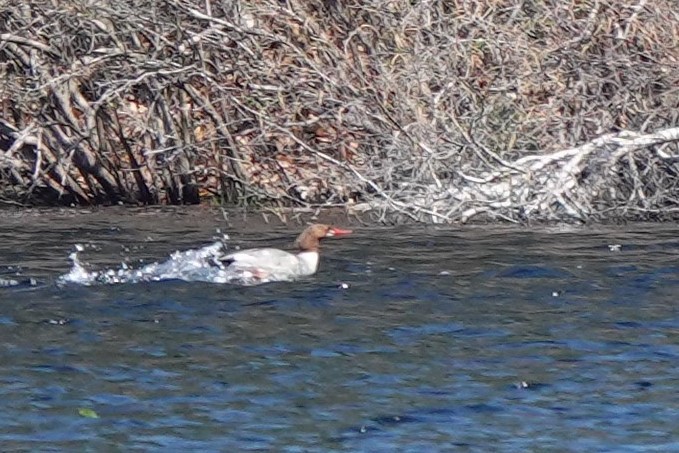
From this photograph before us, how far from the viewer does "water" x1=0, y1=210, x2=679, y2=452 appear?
763 centimetres

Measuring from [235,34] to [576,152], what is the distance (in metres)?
3.57

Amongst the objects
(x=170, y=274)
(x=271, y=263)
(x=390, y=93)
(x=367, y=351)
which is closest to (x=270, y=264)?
(x=271, y=263)

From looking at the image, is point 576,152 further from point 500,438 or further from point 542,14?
point 500,438

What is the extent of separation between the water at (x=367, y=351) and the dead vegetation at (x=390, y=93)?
67 cm

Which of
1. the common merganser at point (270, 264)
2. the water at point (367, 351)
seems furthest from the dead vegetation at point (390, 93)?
the common merganser at point (270, 264)

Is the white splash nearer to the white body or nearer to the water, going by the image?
the white body

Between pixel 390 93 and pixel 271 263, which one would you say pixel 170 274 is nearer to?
pixel 271 263

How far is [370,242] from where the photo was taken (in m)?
13.7

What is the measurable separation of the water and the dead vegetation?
0.67 m

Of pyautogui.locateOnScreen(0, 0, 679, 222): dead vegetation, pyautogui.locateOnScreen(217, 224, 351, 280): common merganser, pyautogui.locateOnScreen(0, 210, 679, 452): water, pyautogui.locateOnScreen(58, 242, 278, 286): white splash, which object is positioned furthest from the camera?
pyautogui.locateOnScreen(0, 0, 679, 222): dead vegetation

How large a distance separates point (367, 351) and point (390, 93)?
20.0 ft

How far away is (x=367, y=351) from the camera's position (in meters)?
9.44

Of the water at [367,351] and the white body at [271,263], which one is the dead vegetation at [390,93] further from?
the white body at [271,263]

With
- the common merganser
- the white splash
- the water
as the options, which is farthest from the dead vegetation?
the white splash
